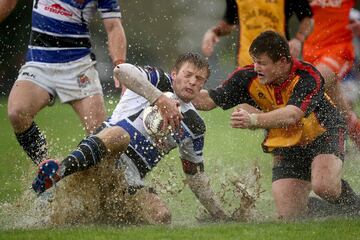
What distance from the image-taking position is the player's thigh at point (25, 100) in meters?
8.73

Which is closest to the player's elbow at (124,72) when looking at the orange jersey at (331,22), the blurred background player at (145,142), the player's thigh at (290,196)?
the blurred background player at (145,142)

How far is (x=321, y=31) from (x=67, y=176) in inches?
162

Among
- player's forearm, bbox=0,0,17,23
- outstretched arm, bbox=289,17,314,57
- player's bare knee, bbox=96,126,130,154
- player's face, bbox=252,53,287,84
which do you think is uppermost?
player's forearm, bbox=0,0,17,23

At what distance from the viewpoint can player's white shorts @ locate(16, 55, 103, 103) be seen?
8938 millimetres

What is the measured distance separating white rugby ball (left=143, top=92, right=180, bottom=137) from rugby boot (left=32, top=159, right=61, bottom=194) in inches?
30.2

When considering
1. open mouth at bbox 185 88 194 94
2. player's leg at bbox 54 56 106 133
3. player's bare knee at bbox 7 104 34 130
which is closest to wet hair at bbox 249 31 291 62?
open mouth at bbox 185 88 194 94

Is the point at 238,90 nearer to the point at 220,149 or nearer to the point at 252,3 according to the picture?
the point at 252,3

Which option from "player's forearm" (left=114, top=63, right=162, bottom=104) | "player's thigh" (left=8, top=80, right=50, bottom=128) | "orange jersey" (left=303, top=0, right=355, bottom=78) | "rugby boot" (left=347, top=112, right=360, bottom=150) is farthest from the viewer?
"orange jersey" (left=303, top=0, right=355, bottom=78)

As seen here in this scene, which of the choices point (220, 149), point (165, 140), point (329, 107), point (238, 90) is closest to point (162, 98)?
point (165, 140)

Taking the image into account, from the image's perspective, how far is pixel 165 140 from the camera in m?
8.04

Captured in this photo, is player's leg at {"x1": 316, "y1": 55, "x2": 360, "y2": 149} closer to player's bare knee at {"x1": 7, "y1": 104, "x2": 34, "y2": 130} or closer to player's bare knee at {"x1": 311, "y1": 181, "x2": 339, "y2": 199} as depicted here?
player's bare knee at {"x1": 311, "y1": 181, "x2": 339, "y2": 199}

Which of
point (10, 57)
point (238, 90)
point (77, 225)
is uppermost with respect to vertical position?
point (238, 90)

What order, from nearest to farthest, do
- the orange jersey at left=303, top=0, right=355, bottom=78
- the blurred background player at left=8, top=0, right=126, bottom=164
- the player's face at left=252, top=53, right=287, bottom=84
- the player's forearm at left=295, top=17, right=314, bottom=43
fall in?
the player's face at left=252, top=53, right=287, bottom=84
the blurred background player at left=8, top=0, right=126, bottom=164
the player's forearm at left=295, top=17, right=314, bottom=43
the orange jersey at left=303, top=0, right=355, bottom=78

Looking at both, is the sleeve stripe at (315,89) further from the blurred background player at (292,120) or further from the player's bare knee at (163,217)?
the player's bare knee at (163,217)
